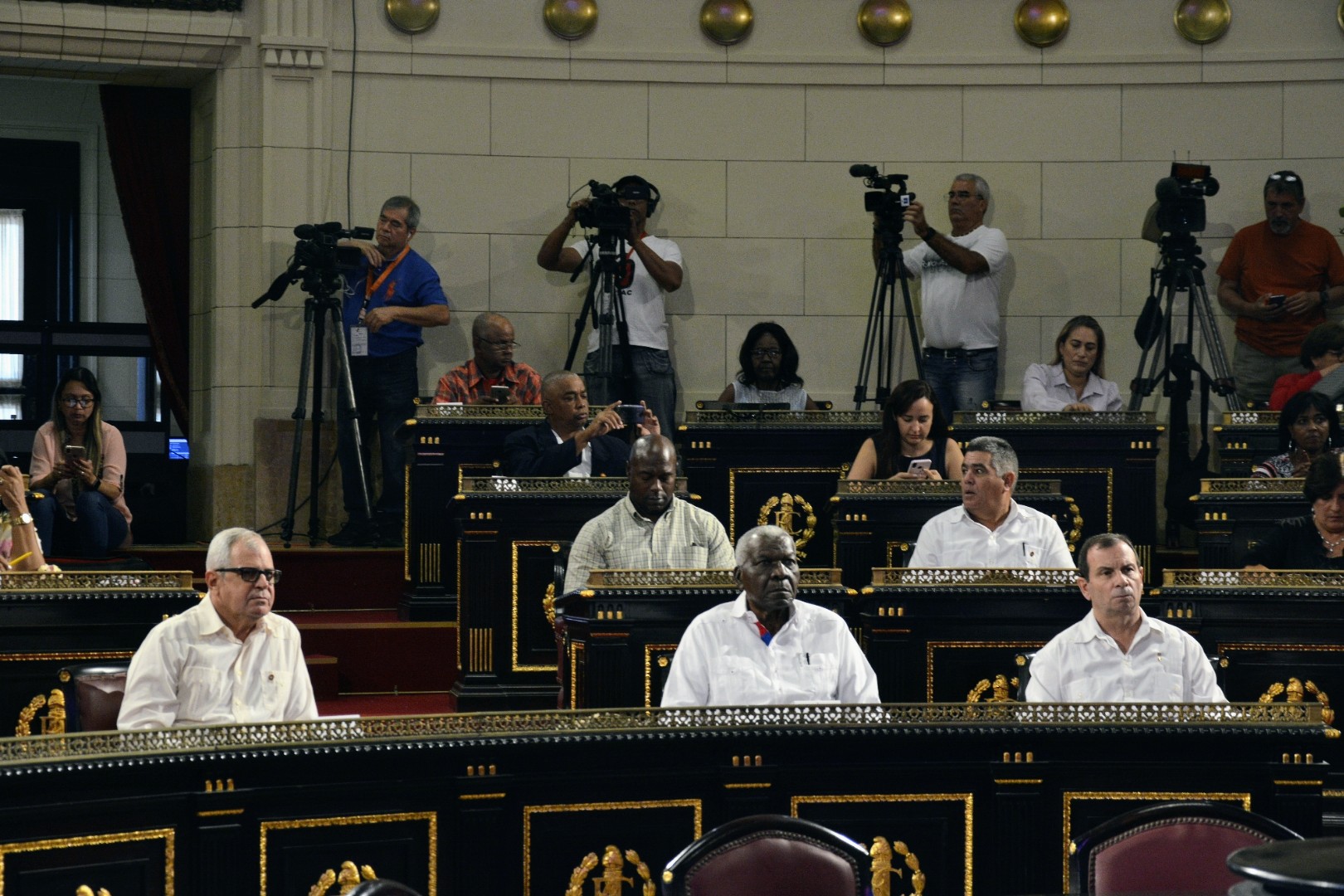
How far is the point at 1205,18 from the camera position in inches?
373

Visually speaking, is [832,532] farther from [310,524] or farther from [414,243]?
[414,243]

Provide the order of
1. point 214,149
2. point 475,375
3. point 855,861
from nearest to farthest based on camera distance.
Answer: point 855,861, point 475,375, point 214,149

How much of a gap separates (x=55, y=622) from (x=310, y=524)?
3.11 meters

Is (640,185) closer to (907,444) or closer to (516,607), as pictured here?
(907,444)

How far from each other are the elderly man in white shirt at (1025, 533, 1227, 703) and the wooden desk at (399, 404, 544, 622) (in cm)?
292

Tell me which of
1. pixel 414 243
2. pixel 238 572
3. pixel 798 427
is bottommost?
pixel 238 572

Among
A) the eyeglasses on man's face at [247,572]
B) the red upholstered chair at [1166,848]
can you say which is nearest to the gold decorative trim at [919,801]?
the red upholstered chair at [1166,848]

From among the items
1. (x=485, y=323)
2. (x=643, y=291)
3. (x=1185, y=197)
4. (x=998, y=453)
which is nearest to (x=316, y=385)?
(x=485, y=323)

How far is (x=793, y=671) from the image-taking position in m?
4.73

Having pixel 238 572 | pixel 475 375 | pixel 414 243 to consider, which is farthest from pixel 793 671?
pixel 414 243

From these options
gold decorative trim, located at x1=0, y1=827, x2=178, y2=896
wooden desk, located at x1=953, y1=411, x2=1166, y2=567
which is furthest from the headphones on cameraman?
gold decorative trim, located at x1=0, y1=827, x2=178, y2=896

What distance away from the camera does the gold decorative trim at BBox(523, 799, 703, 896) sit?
3.95 meters

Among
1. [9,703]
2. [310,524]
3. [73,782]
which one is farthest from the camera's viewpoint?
[310,524]

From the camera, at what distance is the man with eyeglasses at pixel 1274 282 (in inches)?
348
